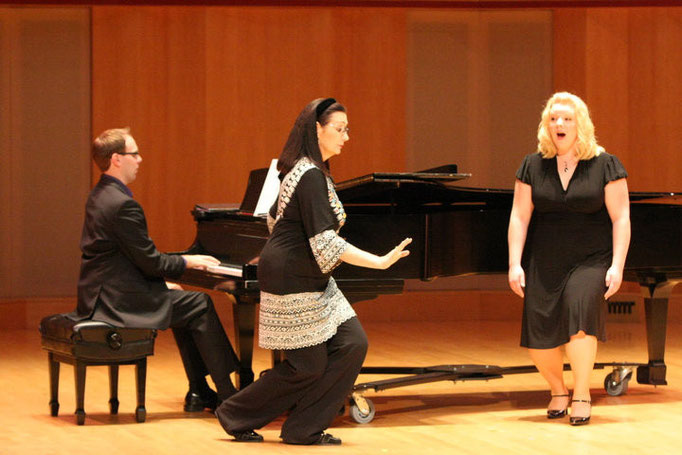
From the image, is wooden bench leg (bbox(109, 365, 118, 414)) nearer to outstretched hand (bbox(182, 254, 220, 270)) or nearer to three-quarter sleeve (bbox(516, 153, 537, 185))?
outstretched hand (bbox(182, 254, 220, 270))

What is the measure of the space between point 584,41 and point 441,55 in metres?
1.10

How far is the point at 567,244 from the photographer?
4766 millimetres

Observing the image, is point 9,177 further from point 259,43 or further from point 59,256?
point 259,43

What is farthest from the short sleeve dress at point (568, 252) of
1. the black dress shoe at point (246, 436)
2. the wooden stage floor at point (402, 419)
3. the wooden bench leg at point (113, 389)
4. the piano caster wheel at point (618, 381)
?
the wooden bench leg at point (113, 389)

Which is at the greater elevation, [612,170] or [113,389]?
[612,170]

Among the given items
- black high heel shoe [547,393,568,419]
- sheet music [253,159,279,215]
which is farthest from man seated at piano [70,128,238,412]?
black high heel shoe [547,393,568,419]

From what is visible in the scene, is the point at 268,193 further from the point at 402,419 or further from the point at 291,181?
the point at 402,419

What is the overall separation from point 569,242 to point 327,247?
3.98 ft

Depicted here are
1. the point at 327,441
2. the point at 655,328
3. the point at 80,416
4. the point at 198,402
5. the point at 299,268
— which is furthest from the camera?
the point at 655,328

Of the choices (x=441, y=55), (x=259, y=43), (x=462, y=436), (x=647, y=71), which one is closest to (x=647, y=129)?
(x=647, y=71)

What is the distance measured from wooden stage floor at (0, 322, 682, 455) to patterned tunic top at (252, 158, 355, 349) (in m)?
0.44

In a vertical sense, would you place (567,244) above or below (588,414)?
above

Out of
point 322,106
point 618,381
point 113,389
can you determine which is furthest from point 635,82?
point 113,389

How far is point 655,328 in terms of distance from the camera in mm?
5723
